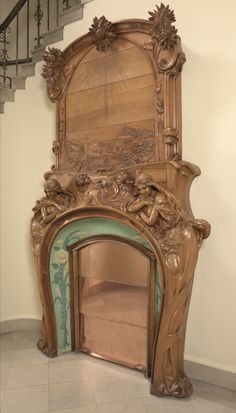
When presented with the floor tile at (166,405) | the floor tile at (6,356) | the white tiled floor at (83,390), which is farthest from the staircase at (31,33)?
the floor tile at (166,405)

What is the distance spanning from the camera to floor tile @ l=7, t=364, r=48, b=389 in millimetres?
2215

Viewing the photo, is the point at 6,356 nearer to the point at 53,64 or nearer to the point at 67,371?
the point at 67,371

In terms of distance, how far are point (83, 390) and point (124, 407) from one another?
1.10 ft

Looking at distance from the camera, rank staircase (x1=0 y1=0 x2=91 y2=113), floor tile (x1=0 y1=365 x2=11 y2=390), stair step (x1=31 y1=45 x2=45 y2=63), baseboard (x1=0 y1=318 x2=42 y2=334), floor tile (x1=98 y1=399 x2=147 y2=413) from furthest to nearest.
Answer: baseboard (x1=0 y1=318 x2=42 y2=334) → stair step (x1=31 y1=45 x2=45 y2=63) → staircase (x1=0 y1=0 x2=91 y2=113) → floor tile (x1=0 y1=365 x2=11 y2=390) → floor tile (x1=98 y1=399 x2=147 y2=413)

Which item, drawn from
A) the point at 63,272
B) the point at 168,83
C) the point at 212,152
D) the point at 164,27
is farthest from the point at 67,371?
the point at 164,27

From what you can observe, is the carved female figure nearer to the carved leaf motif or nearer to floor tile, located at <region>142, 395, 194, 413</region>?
the carved leaf motif

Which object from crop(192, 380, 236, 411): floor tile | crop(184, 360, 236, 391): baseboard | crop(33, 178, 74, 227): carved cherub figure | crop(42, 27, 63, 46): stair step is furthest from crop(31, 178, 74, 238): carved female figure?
crop(192, 380, 236, 411): floor tile

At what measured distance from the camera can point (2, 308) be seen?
3129 mm

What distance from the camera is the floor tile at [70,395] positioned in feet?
6.52

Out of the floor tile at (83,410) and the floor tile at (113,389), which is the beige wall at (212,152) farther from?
the floor tile at (83,410)

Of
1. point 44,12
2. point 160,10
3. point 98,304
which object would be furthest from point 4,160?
point 44,12

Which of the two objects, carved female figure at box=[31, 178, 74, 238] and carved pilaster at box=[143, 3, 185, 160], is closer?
carved pilaster at box=[143, 3, 185, 160]

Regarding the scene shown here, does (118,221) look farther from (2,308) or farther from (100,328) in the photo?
(2,308)

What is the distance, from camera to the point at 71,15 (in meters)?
2.73
